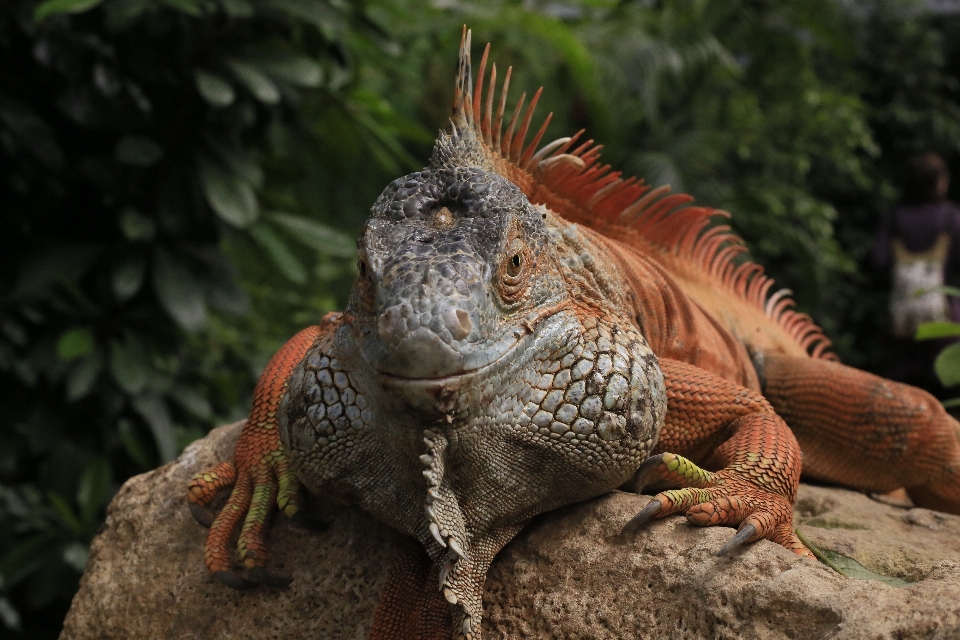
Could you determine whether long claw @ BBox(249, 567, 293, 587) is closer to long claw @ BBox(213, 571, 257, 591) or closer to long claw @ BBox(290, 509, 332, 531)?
long claw @ BBox(213, 571, 257, 591)

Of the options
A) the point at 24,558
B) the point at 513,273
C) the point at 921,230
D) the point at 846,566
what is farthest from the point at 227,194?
the point at 921,230

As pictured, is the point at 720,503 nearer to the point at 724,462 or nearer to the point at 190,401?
the point at 724,462

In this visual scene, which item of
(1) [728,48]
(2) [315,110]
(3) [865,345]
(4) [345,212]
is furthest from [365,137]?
(3) [865,345]

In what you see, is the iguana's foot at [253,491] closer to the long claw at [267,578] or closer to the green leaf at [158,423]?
the long claw at [267,578]

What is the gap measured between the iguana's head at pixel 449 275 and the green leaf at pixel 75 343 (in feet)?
9.31

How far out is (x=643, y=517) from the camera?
2.09 meters

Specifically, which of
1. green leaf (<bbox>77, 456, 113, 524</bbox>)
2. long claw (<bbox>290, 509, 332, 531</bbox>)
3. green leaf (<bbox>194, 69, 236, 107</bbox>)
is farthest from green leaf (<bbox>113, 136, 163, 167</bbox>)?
long claw (<bbox>290, 509, 332, 531</bbox>)

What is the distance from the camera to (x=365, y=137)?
529cm

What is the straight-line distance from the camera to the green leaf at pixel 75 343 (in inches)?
170

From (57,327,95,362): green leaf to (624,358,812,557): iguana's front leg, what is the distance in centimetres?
309

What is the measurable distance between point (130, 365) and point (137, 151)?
1.07 m

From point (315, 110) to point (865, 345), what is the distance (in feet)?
26.8

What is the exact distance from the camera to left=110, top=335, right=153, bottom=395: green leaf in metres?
4.43

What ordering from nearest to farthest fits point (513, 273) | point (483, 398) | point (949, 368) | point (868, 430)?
point (483, 398)
point (513, 273)
point (868, 430)
point (949, 368)
